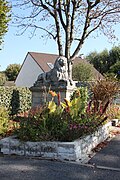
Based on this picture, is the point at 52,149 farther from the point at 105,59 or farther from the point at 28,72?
the point at 105,59

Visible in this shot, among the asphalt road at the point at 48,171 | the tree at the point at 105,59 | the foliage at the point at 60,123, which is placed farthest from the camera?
the tree at the point at 105,59

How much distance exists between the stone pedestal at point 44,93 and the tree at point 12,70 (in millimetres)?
30079

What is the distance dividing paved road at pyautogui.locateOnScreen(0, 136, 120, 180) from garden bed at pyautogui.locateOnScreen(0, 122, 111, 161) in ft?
0.65

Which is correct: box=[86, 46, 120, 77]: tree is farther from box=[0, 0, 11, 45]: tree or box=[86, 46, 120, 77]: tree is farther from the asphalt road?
the asphalt road

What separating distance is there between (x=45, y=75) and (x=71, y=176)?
7142 millimetres

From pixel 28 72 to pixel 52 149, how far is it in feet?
95.9

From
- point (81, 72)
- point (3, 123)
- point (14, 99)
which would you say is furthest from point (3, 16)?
point (81, 72)

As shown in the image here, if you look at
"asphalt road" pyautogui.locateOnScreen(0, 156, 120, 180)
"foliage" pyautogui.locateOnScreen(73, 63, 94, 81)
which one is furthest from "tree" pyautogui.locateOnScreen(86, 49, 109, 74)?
"asphalt road" pyautogui.locateOnScreen(0, 156, 120, 180)

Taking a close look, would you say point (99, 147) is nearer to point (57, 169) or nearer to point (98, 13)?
point (57, 169)

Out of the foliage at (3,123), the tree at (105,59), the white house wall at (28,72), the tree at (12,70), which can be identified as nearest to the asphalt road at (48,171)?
the foliage at (3,123)

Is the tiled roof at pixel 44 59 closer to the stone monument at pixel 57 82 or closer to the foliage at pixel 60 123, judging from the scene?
the stone monument at pixel 57 82

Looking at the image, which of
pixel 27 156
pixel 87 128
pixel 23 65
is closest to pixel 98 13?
pixel 87 128

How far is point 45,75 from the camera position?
1093cm

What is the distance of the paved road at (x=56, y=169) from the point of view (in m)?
4.06
